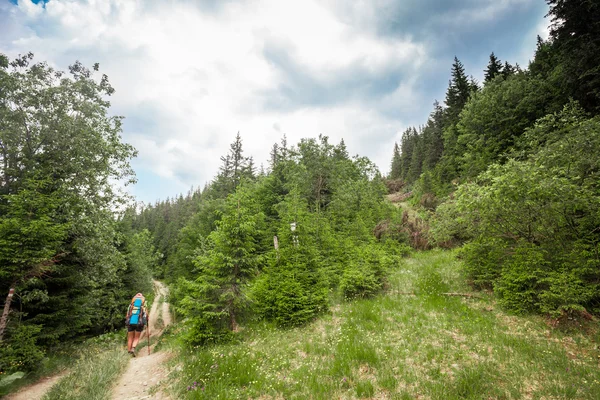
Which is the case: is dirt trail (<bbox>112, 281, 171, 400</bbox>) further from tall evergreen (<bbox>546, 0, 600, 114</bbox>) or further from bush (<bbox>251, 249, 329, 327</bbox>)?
tall evergreen (<bbox>546, 0, 600, 114</bbox>)

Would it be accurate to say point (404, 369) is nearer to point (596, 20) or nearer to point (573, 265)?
point (573, 265)

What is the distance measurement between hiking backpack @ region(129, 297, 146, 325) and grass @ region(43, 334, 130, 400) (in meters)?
1.65

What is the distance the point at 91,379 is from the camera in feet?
22.9

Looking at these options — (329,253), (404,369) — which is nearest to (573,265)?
(404,369)

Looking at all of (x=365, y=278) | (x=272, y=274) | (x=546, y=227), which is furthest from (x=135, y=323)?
(x=546, y=227)

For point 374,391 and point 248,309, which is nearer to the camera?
point 374,391

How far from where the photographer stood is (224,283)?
931cm

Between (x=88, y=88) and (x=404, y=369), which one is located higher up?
(x=88, y=88)

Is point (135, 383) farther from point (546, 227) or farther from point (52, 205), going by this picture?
point (546, 227)

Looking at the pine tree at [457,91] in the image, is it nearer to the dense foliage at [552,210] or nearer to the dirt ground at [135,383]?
the dense foliage at [552,210]

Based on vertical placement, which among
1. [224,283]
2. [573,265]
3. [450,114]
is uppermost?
[450,114]

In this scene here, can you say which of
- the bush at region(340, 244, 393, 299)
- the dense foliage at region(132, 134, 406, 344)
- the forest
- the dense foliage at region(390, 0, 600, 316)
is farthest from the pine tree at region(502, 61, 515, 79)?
the bush at region(340, 244, 393, 299)

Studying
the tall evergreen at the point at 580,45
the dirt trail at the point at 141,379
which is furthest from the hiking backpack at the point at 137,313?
the tall evergreen at the point at 580,45

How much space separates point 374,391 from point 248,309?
20.5 ft
